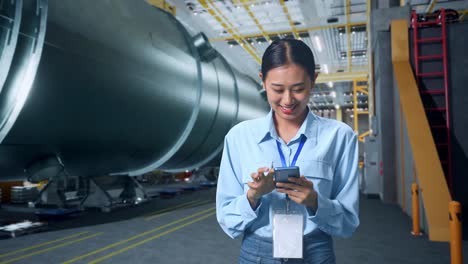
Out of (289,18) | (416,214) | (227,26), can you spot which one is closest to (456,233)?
(416,214)

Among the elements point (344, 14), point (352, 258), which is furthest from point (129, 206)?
point (344, 14)

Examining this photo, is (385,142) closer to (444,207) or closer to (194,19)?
(444,207)

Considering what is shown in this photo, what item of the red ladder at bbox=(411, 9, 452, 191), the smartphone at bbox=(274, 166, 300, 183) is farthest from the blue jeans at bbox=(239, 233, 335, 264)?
the red ladder at bbox=(411, 9, 452, 191)

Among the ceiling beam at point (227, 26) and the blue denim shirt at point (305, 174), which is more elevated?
the ceiling beam at point (227, 26)

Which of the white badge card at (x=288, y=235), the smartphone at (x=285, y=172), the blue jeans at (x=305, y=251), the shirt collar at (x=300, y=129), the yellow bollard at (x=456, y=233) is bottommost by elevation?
the yellow bollard at (x=456, y=233)

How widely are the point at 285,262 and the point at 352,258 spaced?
3.11m

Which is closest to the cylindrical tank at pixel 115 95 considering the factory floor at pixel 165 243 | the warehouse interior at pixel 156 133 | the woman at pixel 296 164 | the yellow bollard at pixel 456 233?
the warehouse interior at pixel 156 133

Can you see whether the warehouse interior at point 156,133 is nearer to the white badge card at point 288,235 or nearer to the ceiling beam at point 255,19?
the white badge card at point 288,235

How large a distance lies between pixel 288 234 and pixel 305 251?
110 millimetres

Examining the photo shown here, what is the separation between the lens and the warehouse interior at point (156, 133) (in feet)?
13.6

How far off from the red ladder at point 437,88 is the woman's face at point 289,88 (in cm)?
646

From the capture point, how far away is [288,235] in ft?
4.37

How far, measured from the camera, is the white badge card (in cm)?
133

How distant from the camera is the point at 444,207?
15.9 feet
